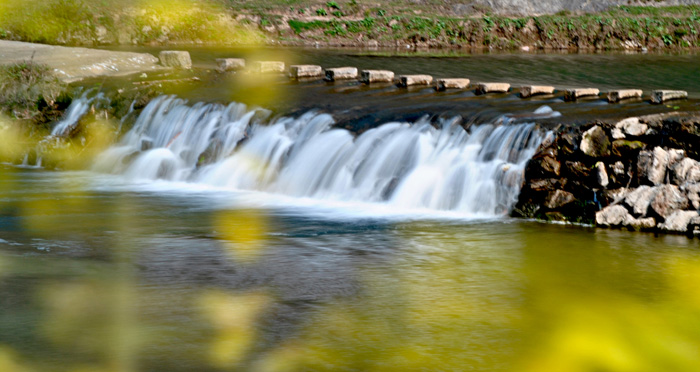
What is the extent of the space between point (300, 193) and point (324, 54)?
13327mm

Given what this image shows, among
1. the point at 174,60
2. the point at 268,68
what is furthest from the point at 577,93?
the point at 174,60

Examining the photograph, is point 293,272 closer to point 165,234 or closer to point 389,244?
point 389,244

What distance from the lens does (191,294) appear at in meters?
7.10

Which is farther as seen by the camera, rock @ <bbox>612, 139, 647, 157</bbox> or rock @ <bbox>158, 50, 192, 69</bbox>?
rock @ <bbox>158, 50, 192, 69</bbox>

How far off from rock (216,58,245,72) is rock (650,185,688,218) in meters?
9.20

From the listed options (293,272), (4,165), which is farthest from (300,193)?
(4,165)

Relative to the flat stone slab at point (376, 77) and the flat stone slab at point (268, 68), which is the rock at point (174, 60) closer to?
the flat stone slab at point (268, 68)

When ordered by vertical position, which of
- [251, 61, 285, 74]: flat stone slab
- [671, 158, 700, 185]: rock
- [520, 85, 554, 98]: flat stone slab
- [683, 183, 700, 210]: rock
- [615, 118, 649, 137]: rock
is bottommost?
[683, 183, 700, 210]: rock

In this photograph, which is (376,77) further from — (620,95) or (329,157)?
(620,95)

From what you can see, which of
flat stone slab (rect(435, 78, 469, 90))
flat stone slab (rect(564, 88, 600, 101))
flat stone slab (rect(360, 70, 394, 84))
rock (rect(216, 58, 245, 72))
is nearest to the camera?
flat stone slab (rect(564, 88, 600, 101))

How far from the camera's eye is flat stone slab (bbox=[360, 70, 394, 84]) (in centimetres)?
1513

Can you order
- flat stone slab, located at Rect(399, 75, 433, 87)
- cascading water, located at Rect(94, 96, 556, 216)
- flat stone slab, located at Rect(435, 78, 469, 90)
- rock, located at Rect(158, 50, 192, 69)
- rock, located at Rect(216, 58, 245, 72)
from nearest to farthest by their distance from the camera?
cascading water, located at Rect(94, 96, 556, 216)
flat stone slab, located at Rect(435, 78, 469, 90)
flat stone slab, located at Rect(399, 75, 433, 87)
rock, located at Rect(158, 50, 192, 69)
rock, located at Rect(216, 58, 245, 72)

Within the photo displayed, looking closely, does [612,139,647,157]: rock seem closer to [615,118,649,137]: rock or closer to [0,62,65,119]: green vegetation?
[615,118,649,137]: rock

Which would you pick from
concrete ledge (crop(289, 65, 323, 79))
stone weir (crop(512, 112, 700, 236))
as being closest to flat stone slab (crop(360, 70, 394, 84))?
concrete ledge (crop(289, 65, 323, 79))
